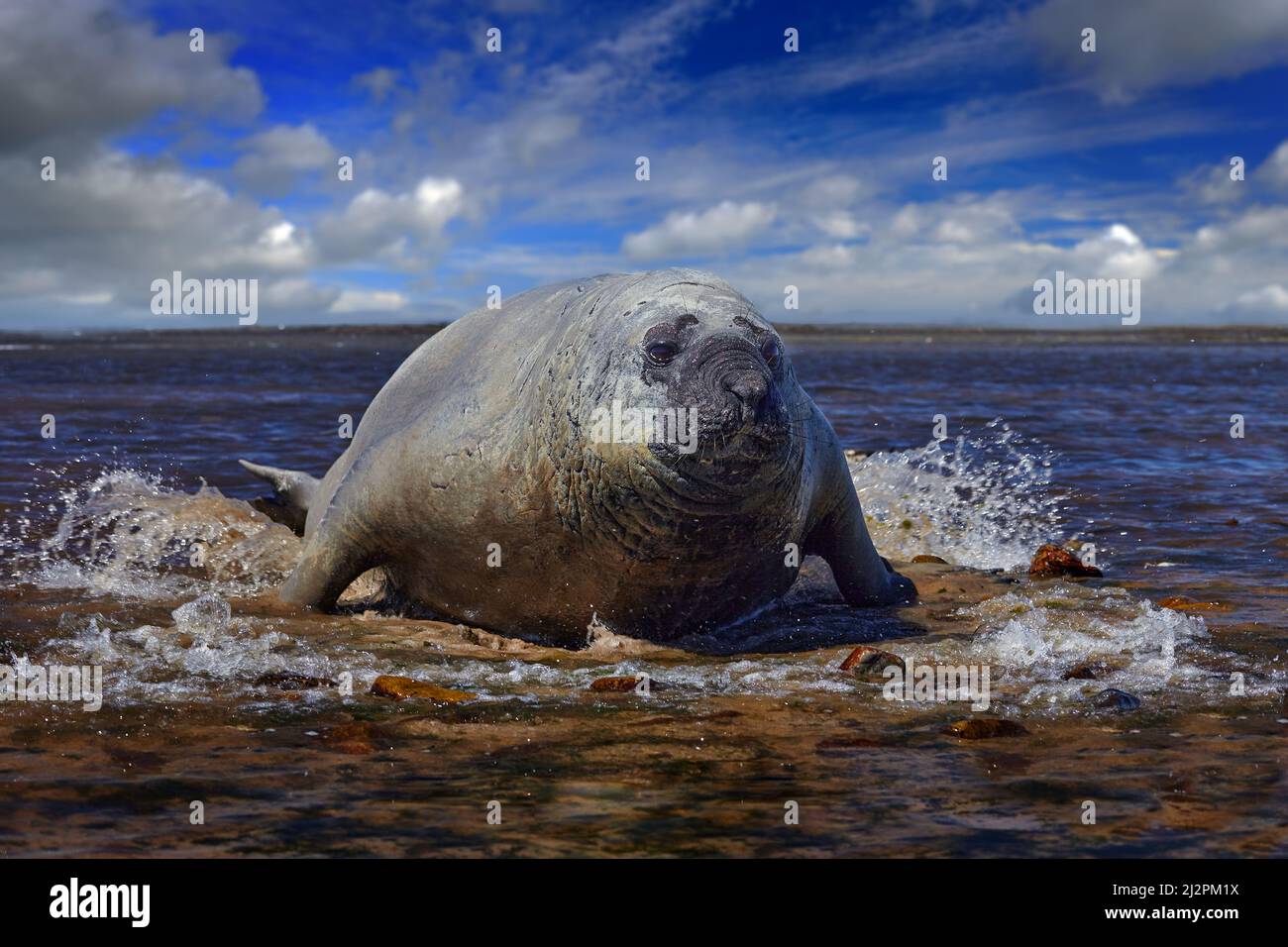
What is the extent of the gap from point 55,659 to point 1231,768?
15.3ft

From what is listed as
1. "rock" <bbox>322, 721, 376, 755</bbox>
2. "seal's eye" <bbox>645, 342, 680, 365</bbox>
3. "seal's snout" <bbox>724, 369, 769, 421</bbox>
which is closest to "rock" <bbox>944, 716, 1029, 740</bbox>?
"seal's snout" <bbox>724, 369, 769, 421</bbox>

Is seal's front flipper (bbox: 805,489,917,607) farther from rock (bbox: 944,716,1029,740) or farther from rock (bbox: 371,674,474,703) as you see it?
rock (bbox: 371,674,474,703)

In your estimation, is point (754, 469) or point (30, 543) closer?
point (754, 469)

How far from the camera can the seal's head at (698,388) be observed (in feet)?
17.0

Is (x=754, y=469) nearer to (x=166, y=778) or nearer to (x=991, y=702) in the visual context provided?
(x=991, y=702)

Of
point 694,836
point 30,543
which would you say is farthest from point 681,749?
point 30,543

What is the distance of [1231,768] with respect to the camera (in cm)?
419

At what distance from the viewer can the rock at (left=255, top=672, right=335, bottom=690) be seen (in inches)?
210

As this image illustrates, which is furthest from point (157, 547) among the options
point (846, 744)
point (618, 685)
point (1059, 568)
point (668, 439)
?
point (846, 744)

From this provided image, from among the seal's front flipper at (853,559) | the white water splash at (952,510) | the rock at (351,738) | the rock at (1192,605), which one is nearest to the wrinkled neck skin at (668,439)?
the seal's front flipper at (853,559)

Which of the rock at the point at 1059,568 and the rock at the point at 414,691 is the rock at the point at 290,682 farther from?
the rock at the point at 1059,568

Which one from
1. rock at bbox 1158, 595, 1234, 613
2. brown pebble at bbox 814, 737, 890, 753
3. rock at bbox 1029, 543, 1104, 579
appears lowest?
brown pebble at bbox 814, 737, 890, 753

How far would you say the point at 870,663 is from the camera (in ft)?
18.8

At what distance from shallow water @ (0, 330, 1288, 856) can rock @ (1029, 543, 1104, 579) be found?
0.70 feet
